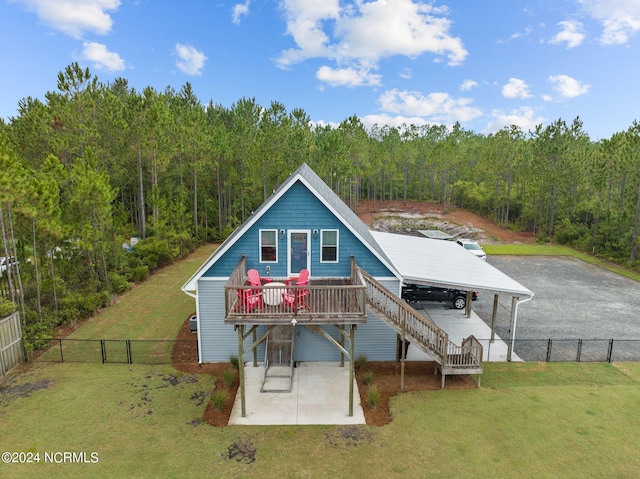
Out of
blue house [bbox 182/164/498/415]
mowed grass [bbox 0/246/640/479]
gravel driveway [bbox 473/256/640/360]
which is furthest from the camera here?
gravel driveway [bbox 473/256/640/360]

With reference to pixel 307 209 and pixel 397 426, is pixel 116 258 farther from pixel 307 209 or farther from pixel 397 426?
pixel 397 426

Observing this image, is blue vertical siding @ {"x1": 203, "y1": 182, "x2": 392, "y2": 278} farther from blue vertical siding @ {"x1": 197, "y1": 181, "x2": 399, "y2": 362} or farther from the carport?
the carport

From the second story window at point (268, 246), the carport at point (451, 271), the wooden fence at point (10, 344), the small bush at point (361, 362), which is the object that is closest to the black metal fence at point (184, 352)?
the wooden fence at point (10, 344)

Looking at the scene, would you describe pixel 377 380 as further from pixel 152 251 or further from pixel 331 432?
pixel 152 251

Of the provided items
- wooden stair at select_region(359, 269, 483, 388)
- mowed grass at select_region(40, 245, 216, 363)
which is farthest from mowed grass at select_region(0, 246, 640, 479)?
mowed grass at select_region(40, 245, 216, 363)

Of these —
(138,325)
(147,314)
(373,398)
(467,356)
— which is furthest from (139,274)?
(467,356)
